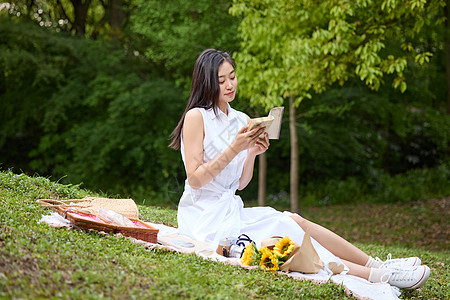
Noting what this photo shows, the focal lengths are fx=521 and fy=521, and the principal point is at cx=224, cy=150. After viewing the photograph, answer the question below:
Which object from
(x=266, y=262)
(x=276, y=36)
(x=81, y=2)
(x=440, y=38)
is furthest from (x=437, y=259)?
(x=81, y=2)

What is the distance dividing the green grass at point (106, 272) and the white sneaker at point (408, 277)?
141mm

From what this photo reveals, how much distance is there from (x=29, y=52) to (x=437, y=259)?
967 centimetres

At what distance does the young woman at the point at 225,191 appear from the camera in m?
3.57

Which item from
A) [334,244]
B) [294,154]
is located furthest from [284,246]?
[294,154]

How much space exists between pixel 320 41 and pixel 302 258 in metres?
4.72

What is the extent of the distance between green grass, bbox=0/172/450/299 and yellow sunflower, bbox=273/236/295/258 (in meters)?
0.15

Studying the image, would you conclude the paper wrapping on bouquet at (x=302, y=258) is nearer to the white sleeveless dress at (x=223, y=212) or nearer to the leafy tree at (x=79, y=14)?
the white sleeveless dress at (x=223, y=212)

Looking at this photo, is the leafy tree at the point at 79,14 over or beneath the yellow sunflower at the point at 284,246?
over

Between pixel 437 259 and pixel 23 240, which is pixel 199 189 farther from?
pixel 437 259

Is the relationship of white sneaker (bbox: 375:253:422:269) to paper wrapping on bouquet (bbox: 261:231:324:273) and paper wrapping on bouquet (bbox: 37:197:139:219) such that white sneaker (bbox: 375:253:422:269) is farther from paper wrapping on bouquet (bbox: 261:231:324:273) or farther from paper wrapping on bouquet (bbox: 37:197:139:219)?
paper wrapping on bouquet (bbox: 37:197:139:219)

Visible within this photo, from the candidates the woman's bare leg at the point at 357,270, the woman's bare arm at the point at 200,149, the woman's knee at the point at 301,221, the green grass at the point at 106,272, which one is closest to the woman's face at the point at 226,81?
the woman's bare arm at the point at 200,149

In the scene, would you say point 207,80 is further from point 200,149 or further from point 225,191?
point 225,191

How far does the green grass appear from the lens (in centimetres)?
253

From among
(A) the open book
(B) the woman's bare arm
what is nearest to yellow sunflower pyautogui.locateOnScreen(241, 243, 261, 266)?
(B) the woman's bare arm
